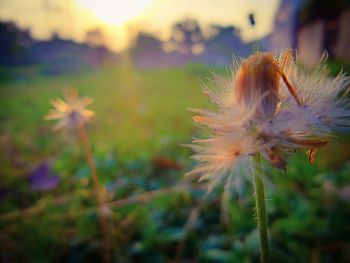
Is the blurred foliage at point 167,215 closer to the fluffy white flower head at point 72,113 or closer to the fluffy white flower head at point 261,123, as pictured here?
the fluffy white flower head at point 261,123

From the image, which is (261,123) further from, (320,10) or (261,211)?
(320,10)

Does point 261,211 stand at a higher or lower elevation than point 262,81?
lower

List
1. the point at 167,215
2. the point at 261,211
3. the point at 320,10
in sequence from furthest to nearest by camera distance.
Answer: the point at 320,10
the point at 167,215
the point at 261,211

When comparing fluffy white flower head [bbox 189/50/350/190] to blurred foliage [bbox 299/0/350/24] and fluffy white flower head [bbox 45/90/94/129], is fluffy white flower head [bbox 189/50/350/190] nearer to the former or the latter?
fluffy white flower head [bbox 45/90/94/129]

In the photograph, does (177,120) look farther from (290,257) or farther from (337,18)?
(290,257)

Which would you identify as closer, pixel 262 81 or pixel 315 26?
pixel 262 81

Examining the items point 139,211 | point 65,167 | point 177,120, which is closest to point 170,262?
point 139,211

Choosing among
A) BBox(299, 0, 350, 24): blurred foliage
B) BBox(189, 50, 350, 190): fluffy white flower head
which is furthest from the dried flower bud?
BBox(299, 0, 350, 24): blurred foliage

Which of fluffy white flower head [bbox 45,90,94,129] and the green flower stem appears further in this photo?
fluffy white flower head [bbox 45,90,94,129]

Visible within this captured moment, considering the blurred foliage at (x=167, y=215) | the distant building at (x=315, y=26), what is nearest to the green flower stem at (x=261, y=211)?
the blurred foliage at (x=167, y=215)

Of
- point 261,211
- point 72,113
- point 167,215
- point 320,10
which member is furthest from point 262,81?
point 320,10
